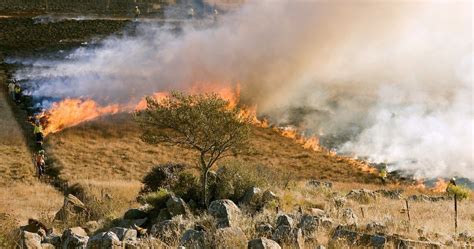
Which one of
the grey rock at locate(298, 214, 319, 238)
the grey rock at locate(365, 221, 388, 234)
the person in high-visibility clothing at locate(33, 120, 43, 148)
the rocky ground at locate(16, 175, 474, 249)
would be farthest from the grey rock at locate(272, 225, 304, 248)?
the person in high-visibility clothing at locate(33, 120, 43, 148)

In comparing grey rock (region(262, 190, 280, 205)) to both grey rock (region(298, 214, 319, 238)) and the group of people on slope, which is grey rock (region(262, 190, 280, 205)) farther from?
the group of people on slope

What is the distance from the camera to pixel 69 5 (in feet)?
340

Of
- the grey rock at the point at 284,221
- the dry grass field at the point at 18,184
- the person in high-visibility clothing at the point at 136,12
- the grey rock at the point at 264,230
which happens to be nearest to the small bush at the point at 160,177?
the dry grass field at the point at 18,184

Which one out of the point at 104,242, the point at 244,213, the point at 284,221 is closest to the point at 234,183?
the point at 244,213

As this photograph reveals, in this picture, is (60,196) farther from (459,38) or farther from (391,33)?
(459,38)

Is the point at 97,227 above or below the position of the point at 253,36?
below

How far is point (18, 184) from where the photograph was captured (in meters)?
37.9

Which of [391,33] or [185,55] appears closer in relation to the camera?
[185,55]

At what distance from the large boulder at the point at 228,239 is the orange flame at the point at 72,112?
41.1 m

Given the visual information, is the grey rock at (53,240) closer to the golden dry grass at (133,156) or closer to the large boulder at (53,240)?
the large boulder at (53,240)

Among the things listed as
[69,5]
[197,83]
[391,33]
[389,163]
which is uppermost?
[69,5]

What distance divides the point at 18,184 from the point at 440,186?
32852 mm

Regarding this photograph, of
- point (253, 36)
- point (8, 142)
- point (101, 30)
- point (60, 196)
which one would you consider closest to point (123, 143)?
point (8, 142)

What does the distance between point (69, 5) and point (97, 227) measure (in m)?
89.9
